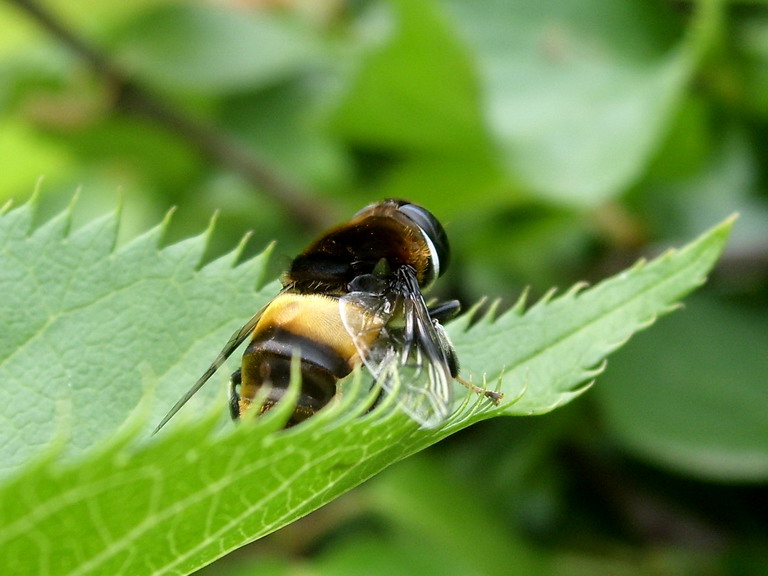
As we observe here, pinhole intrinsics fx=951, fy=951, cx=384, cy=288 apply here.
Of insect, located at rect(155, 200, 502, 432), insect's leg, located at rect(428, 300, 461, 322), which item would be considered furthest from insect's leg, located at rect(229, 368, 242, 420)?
insect's leg, located at rect(428, 300, 461, 322)

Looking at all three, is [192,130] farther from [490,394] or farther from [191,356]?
[490,394]

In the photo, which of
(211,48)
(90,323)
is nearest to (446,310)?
(90,323)

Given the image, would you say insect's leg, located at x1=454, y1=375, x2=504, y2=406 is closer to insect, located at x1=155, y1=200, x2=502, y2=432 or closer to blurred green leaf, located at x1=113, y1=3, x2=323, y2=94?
insect, located at x1=155, y1=200, x2=502, y2=432

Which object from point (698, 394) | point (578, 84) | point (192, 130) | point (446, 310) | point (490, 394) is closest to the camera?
point (490, 394)

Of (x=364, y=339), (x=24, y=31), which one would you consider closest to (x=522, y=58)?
(x=364, y=339)

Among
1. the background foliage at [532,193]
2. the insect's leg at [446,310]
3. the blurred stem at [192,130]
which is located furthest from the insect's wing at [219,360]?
the blurred stem at [192,130]
